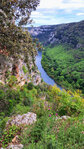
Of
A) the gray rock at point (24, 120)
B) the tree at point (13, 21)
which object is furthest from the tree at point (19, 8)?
the gray rock at point (24, 120)

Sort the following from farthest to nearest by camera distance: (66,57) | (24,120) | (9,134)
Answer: (66,57) < (24,120) < (9,134)

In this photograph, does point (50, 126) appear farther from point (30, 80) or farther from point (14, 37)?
point (30, 80)

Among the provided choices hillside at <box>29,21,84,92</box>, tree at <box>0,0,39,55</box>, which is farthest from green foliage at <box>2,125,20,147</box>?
hillside at <box>29,21,84,92</box>

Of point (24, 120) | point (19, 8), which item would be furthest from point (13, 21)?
point (24, 120)

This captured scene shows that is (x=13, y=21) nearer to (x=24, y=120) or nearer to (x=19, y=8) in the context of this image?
(x=19, y=8)

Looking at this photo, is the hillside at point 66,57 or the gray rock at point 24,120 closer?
the gray rock at point 24,120

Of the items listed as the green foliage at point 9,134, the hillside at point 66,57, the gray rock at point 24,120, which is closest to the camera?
the green foliage at point 9,134

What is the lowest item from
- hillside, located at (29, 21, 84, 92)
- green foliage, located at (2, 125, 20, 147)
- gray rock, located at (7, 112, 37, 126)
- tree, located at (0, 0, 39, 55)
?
hillside, located at (29, 21, 84, 92)

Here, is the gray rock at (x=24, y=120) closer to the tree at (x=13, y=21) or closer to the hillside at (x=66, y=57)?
the tree at (x=13, y=21)

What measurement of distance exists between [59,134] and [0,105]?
625 cm

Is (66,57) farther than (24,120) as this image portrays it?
Yes

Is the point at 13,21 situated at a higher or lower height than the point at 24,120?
higher

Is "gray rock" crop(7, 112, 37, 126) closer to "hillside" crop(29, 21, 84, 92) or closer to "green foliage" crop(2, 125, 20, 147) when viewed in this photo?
"green foliage" crop(2, 125, 20, 147)

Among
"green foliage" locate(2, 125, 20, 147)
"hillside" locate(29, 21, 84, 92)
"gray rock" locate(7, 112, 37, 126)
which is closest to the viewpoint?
"green foliage" locate(2, 125, 20, 147)
